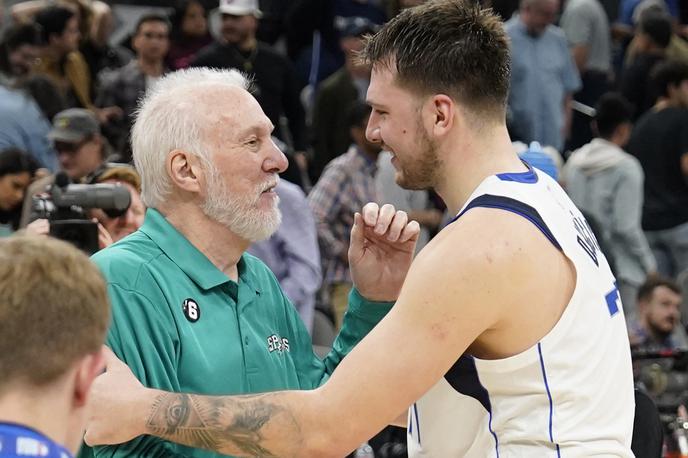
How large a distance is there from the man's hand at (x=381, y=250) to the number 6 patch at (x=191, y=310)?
461 mm

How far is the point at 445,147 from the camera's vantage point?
3.13 m

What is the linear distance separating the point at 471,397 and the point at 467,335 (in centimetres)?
23

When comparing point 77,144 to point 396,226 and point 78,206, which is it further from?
point 396,226

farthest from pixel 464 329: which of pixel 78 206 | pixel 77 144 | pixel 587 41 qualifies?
pixel 587 41

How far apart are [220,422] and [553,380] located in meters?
0.74

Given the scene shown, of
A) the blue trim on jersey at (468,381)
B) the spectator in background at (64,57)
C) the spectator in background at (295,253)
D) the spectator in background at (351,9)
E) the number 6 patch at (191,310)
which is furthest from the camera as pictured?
the spectator in background at (351,9)

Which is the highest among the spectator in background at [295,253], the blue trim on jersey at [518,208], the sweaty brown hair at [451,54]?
the sweaty brown hair at [451,54]

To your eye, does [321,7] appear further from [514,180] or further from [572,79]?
[514,180]

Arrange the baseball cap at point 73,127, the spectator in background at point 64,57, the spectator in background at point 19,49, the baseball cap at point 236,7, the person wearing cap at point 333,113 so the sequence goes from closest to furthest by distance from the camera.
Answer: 1. the baseball cap at point 73,127
2. the spectator in background at point 19,49
3. the baseball cap at point 236,7
4. the spectator in background at point 64,57
5. the person wearing cap at point 333,113

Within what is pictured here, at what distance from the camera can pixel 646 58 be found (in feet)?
38.1

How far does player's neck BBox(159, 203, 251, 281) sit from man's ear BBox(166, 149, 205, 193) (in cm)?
6

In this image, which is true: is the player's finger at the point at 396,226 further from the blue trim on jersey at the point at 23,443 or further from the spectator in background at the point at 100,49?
the spectator in background at the point at 100,49

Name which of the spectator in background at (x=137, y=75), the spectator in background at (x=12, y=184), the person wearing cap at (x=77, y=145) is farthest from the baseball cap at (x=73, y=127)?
the spectator in background at (x=137, y=75)

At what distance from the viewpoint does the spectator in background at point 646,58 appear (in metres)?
11.6
